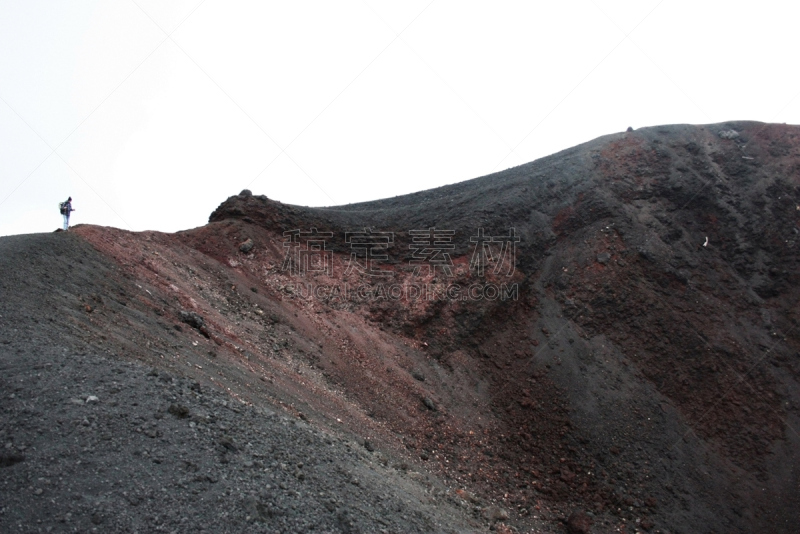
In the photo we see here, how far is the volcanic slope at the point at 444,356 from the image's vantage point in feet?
20.4

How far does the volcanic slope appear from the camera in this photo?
621 cm

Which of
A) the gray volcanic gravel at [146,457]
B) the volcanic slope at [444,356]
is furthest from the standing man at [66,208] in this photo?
the gray volcanic gravel at [146,457]

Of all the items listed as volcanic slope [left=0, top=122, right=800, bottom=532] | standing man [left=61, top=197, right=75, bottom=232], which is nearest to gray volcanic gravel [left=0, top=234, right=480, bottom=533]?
volcanic slope [left=0, top=122, right=800, bottom=532]

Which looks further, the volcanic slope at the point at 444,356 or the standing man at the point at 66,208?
the standing man at the point at 66,208

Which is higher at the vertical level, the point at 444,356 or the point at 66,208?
the point at 66,208

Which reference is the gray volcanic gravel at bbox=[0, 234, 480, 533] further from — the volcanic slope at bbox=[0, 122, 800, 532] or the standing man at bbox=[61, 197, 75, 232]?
the standing man at bbox=[61, 197, 75, 232]

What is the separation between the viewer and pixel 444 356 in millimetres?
15219

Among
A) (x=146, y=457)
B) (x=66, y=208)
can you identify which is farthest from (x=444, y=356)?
(x=66, y=208)

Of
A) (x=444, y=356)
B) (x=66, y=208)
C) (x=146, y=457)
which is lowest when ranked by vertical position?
(x=444, y=356)

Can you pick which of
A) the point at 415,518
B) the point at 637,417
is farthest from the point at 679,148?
the point at 415,518

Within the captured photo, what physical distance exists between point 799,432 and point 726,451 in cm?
209

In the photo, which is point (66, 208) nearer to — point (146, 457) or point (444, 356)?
point (444, 356)

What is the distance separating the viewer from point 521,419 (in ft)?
45.0

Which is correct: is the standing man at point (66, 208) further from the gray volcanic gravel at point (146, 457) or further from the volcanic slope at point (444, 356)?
the gray volcanic gravel at point (146, 457)
